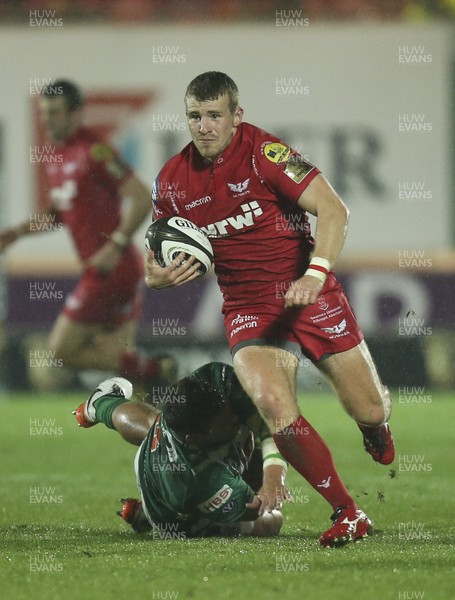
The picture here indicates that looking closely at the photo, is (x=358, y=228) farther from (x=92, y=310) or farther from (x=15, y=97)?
(x=92, y=310)

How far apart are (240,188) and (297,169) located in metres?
0.34

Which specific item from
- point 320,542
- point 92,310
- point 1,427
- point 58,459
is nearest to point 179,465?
point 320,542

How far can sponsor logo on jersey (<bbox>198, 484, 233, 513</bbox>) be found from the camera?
5859 mm

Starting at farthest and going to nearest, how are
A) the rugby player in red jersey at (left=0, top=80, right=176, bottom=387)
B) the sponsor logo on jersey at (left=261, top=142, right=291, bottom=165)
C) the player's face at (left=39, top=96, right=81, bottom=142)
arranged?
1. the player's face at (left=39, top=96, right=81, bottom=142)
2. the rugby player in red jersey at (left=0, top=80, right=176, bottom=387)
3. the sponsor logo on jersey at (left=261, top=142, right=291, bottom=165)

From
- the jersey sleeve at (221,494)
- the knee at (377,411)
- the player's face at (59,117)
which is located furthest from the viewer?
the player's face at (59,117)

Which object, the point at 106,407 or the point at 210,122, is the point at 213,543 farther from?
the point at 210,122

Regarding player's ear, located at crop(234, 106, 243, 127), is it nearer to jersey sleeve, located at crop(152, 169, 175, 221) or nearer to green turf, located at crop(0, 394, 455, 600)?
jersey sleeve, located at crop(152, 169, 175, 221)

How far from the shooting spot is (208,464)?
5.87m

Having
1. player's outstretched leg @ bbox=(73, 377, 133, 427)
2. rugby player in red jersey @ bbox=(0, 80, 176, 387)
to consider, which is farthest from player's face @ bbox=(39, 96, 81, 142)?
player's outstretched leg @ bbox=(73, 377, 133, 427)

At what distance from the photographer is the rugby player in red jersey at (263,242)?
605 centimetres

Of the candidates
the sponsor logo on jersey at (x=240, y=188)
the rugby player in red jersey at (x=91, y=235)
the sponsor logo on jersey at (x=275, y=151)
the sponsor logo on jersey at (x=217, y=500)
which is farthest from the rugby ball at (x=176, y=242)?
the rugby player in red jersey at (x=91, y=235)

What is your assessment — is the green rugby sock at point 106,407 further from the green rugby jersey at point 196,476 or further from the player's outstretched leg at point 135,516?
the green rugby jersey at point 196,476

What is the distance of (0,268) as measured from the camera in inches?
572

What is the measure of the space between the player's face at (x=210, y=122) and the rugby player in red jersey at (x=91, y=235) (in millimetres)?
3794
